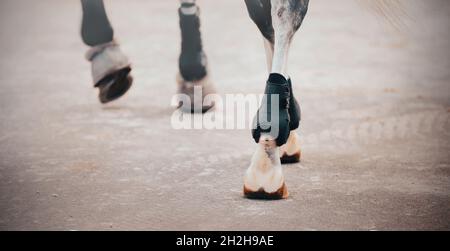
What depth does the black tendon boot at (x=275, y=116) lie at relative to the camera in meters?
2.99

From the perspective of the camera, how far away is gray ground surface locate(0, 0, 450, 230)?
111 inches

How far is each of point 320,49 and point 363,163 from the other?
300 centimetres

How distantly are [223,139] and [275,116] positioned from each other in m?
1.01

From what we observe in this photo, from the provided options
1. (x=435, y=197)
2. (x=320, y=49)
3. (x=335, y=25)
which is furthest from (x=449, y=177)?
(x=335, y=25)

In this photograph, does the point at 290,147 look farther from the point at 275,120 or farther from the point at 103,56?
the point at 103,56

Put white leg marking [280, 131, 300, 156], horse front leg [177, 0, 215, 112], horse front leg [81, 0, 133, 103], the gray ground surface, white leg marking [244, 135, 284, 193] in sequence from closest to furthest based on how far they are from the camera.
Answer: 1. the gray ground surface
2. white leg marking [244, 135, 284, 193]
3. white leg marking [280, 131, 300, 156]
4. horse front leg [81, 0, 133, 103]
5. horse front leg [177, 0, 215, 112]

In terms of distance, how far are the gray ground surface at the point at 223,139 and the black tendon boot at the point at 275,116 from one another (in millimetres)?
251

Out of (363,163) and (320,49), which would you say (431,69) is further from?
(363,163)

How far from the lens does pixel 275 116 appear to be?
9.81ft

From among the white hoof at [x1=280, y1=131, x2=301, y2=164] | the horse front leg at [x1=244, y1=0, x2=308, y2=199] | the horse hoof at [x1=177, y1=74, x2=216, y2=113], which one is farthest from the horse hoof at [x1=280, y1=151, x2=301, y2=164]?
the horse hoof at [x1=177, y1=74, x2=216, y2=113]

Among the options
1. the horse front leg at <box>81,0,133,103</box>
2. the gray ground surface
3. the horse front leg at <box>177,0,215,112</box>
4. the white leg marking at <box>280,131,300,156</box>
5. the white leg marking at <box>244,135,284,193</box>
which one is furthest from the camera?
the horse front leg at <box>177,0,215,112</box>

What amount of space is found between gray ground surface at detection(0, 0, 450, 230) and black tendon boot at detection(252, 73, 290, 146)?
0.82 ft

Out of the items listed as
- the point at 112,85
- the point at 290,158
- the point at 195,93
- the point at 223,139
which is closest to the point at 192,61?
the point at 195,93

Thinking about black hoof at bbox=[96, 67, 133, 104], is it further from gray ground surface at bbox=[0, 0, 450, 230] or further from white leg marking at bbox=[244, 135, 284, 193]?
white leg marking at bbox=[244, 135, 284, 193]
